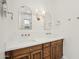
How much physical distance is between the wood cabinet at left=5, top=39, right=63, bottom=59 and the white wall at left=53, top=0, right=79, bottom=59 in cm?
26

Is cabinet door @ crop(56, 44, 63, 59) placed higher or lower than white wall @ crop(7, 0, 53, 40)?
lower

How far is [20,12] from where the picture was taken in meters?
3.45

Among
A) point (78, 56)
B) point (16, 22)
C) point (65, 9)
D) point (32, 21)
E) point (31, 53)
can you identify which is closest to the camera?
point (31, 53)

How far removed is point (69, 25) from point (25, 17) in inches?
62.2

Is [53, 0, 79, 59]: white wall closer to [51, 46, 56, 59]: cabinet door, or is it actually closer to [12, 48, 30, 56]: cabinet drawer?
[51, 46, 56, 59]: cabinet door

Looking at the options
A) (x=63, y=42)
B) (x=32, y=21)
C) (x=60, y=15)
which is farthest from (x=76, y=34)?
(x=32, y=21)

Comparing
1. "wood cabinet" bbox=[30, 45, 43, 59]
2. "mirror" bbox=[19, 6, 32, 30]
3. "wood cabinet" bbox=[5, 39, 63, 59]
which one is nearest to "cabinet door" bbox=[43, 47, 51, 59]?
"wood cabinet" bbox=[5, 39, 63, 59]

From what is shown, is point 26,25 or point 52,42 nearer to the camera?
point 26,25

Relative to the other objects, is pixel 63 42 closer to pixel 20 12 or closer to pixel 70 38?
pixel 70 38

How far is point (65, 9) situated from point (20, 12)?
→ 1.73 metres

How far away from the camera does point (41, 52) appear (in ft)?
10.9

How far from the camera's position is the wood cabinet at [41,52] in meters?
2.51

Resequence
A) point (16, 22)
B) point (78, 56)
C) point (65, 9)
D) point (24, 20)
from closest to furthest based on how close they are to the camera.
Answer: point (16, 22)
point (24, 20)
point (78, 56)
point (65, 9)

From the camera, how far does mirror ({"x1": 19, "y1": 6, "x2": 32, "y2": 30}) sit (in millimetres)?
3467
